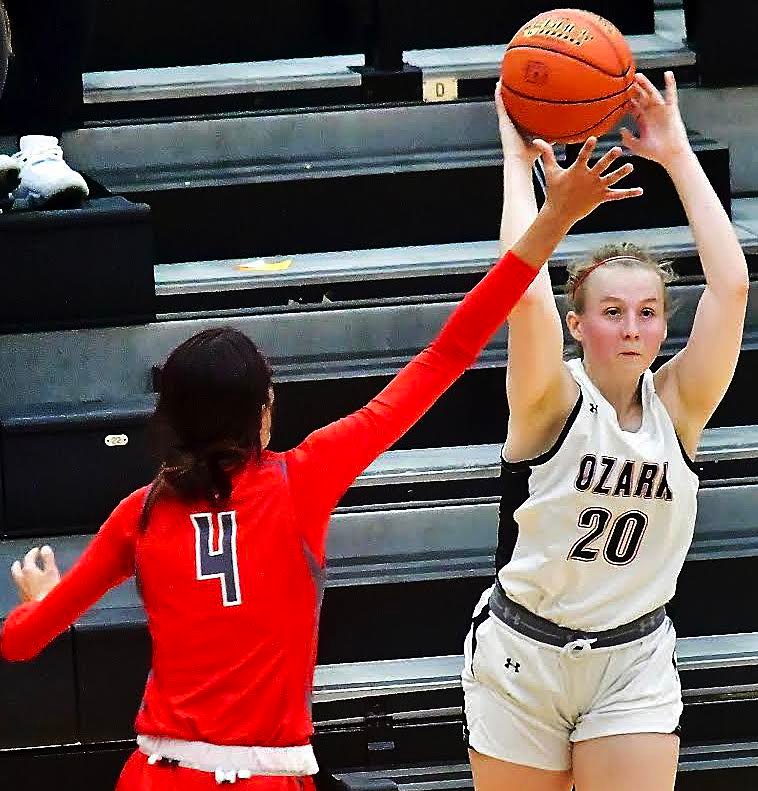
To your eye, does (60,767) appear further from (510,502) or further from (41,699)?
(510,502)

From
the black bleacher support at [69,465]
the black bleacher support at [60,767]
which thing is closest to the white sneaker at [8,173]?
the black bleacher support at [69,465]

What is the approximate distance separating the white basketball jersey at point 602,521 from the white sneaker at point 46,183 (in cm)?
196

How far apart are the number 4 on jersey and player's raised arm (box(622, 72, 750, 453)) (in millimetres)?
1139

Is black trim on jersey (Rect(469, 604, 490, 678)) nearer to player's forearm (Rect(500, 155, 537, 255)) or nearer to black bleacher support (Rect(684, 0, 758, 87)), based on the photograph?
player's forearm (Rect(500, 155, 537, 255))

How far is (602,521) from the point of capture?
3.22 metres

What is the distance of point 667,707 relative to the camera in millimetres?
3184

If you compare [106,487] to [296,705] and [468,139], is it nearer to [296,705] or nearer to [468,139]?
[468,139]

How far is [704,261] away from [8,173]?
231 centimetres

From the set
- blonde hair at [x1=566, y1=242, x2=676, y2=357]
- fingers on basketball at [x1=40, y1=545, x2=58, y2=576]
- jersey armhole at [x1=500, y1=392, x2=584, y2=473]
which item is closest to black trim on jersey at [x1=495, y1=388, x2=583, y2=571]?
jersey armhole at [x1=500, y1=392, x2=584, y2=473]

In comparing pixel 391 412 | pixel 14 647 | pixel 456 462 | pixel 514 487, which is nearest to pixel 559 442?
pixel 514 487

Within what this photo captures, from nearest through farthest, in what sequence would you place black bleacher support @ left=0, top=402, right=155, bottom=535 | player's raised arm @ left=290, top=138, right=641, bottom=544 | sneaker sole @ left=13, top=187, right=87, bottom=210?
player's raised arm @ left=290, top=138, right=641, bottom=544, black bleacher support @ left=0, top=402, right=155, bottom=535, sneaker sole @ left=13, top=187, right=87, bottom=210

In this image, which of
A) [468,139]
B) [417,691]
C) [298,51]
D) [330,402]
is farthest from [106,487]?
[298,51]

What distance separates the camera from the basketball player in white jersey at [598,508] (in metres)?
3.16

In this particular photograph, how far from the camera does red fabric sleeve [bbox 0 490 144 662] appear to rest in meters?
2.51
